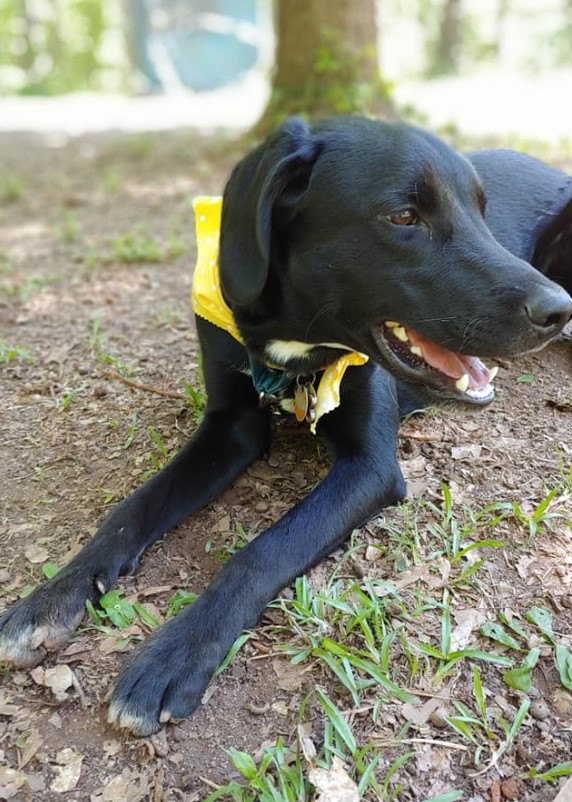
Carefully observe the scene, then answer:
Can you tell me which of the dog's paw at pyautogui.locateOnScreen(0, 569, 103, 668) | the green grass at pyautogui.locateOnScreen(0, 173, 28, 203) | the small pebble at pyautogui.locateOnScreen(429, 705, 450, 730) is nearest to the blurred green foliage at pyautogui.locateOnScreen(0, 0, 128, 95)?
the green grass at pyautogui.locateOnScreen(0, 173, 28, 203)

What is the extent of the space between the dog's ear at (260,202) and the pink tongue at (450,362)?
0.48m

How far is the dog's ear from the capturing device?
2111 mm

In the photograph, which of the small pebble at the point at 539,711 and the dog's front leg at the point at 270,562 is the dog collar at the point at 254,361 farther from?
the small pebble at the point at 539,711

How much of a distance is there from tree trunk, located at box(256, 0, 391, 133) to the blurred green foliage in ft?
58.7

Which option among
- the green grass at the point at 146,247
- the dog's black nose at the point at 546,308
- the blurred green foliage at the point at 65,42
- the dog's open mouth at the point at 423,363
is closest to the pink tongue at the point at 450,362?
the dog's open mouth at the point at 423,363

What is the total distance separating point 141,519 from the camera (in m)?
2.29

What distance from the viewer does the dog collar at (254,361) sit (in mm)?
2417

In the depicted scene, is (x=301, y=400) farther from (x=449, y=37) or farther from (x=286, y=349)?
(x=449, y=37)

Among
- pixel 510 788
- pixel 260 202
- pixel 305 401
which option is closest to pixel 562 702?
pixel 510 788

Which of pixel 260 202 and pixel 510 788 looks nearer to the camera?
pixel 510 788

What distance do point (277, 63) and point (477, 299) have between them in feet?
17.1

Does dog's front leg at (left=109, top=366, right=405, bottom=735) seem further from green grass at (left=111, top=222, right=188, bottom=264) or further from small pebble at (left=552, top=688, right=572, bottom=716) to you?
green grass at (left=111, top=222, right=188, bottom=264)

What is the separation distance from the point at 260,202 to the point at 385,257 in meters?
0.37

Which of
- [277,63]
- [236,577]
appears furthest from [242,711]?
[277,63]
